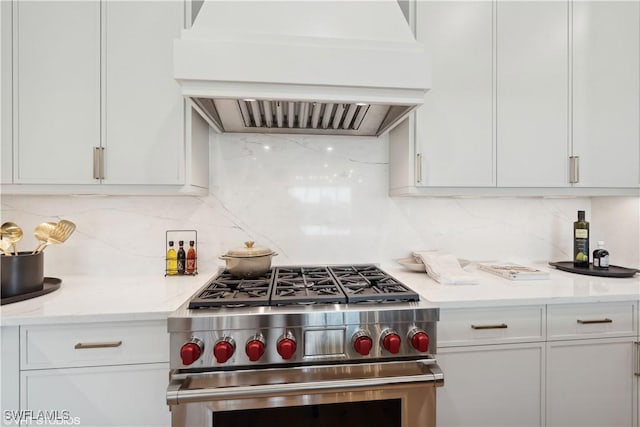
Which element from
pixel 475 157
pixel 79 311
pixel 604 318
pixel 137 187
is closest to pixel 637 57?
pixel 475 157

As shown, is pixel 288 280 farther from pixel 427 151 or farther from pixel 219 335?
pixel 427 151

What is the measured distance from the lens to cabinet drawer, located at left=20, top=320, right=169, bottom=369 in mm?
1115

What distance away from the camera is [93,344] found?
3.73 feet

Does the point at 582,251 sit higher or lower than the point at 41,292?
higher

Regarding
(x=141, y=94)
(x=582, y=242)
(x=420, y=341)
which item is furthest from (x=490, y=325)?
(x=141, y=94)

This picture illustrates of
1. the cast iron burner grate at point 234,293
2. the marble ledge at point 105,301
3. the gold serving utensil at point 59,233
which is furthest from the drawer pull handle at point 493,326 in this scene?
the gold serving utensil at point 59,233

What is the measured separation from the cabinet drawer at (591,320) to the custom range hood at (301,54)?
110cm

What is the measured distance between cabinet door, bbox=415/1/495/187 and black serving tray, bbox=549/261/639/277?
0.77 meters

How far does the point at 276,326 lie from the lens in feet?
3.55

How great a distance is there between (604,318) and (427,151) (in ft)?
3.52

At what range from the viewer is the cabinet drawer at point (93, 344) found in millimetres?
1115

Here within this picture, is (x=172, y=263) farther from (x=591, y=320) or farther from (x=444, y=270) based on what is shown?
(x=591, y=320)

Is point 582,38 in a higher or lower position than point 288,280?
higher

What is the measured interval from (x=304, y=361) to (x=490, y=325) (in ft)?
2.62
